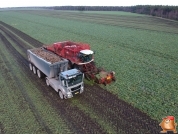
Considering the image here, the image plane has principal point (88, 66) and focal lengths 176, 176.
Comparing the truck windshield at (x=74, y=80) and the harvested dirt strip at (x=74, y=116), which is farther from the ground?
the truck windshield at (x=74, y=80)

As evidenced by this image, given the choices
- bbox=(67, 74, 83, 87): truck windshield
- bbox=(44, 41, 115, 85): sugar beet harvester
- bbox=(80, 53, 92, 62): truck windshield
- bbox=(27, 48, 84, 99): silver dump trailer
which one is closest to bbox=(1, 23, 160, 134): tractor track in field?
bbox=(27, 48, 84, 99): silver dump trailer

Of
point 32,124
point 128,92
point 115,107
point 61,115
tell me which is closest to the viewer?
point 32,124

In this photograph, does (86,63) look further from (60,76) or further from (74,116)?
(74,116)

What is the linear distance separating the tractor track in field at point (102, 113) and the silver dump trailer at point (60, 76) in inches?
30.4

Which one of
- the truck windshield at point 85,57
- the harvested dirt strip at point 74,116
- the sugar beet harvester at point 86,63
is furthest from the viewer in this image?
the truck windshield at point 85,57

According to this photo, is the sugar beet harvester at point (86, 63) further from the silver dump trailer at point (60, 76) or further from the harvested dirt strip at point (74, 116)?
the harvested dirt strip at point (74, 116)

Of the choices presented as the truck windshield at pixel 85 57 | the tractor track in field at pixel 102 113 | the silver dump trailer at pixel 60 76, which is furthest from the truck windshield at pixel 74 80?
the truck windshield at pixel 85 57

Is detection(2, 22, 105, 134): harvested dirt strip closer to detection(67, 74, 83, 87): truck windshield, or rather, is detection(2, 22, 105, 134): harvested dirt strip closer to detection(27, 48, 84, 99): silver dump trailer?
detection(27, 48, 84, 99): silver dump trailer

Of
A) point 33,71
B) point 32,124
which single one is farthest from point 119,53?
point 32,124

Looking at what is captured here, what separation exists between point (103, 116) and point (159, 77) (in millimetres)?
7984

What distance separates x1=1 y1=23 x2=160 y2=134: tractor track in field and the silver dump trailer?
2.53 ft

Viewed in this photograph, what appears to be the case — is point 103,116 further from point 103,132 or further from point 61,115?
point 61,115

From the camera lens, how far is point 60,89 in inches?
508

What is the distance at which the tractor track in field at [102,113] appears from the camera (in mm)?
10245
